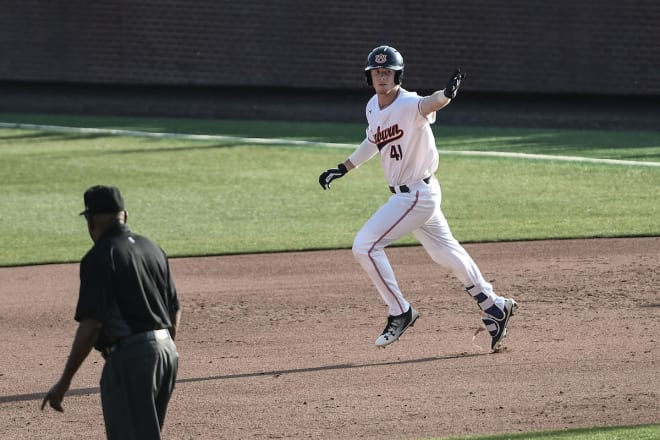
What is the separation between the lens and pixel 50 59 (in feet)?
95.8

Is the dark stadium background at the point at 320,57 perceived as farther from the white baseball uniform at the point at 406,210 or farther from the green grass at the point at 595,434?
the green grass at the point at 595,434

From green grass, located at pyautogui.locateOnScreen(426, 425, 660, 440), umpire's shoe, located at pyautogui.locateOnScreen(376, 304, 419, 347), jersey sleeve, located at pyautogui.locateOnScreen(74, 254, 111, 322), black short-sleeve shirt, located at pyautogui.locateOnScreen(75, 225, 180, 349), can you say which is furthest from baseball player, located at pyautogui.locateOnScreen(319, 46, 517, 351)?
jersey sleeve, located at pyautogui.locateOnScreen(74, 254, 111, 322)

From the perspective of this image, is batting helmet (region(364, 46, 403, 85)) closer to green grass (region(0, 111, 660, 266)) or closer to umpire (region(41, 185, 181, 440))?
umpire (region(41, 185, 181, 440))

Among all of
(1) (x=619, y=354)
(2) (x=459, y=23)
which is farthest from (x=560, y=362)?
(2) (x=459, y=23)

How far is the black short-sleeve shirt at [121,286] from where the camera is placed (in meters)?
5.36

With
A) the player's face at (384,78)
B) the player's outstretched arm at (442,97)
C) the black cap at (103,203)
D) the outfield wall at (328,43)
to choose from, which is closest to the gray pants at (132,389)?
the black cap at (103,203)

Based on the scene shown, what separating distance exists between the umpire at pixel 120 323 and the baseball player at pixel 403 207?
136 inches

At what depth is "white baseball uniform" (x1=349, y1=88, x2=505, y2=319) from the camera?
8.73 metres

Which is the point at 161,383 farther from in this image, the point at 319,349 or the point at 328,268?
the point at 328,268

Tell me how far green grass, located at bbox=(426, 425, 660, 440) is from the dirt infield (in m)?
0.17

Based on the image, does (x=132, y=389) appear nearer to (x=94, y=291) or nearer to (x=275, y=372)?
(x=94, y=291)

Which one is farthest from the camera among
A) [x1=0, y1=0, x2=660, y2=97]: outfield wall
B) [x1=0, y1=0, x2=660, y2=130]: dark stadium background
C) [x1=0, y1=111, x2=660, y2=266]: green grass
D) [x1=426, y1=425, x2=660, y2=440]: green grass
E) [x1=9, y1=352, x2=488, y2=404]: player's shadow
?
[x1=0, y1=0, x2=660, y2=97]: outfield wall

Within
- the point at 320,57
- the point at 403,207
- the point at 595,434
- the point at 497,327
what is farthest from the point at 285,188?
the point at 595,434

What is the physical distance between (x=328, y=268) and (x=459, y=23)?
15.9 meters
